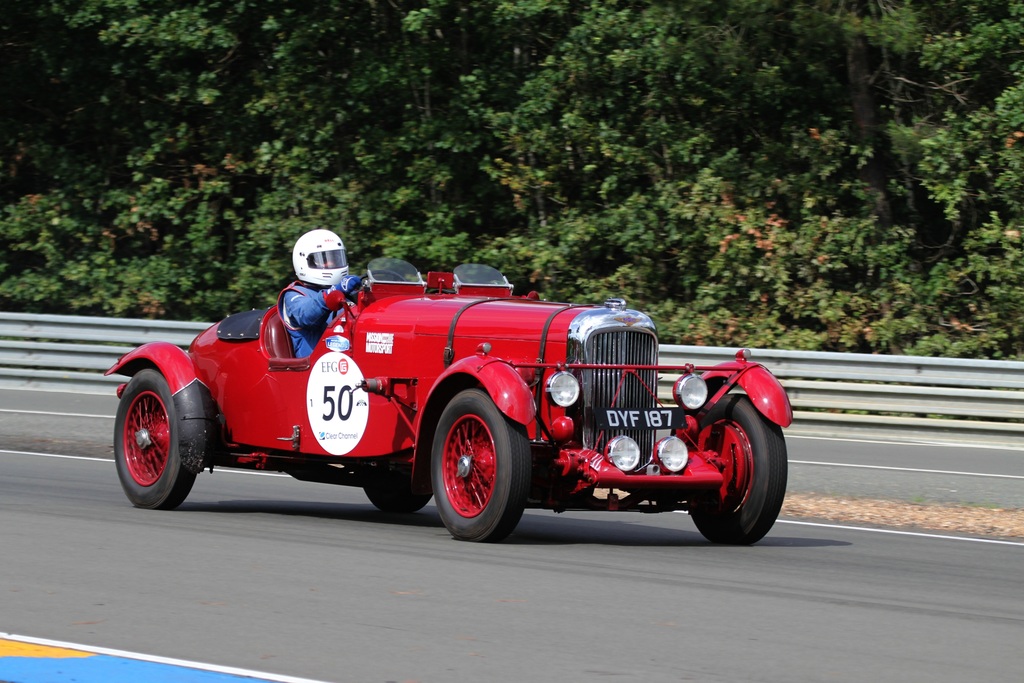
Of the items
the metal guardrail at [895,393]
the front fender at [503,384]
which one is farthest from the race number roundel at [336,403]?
the metal guardrail at [895,393]

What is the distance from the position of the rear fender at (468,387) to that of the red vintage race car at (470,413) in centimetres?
1

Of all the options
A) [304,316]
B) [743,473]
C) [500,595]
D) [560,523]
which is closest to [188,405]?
[304,316]

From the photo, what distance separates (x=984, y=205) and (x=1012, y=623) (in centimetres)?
1370

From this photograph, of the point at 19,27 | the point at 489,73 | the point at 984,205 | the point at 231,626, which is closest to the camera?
the point at 231,626

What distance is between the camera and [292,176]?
71.6 feet

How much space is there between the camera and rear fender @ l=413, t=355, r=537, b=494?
794cm

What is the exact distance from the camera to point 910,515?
34.9 ft

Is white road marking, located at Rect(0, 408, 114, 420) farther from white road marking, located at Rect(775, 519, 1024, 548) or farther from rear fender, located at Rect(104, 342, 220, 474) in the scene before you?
white road marking, located at Rect(775, 519, 1024, 548)

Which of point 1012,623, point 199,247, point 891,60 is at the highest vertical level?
point 891,60

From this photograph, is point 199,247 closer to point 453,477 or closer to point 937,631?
point 453,477

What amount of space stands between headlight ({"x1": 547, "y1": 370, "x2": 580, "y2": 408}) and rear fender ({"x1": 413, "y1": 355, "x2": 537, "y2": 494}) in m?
0.13

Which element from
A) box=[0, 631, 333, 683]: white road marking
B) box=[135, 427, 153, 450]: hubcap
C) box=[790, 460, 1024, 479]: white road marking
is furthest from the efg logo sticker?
box=[790, 460, 1024, 479]: white road marking

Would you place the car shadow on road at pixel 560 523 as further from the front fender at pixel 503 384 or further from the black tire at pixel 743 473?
the front fender at pixel 503 384

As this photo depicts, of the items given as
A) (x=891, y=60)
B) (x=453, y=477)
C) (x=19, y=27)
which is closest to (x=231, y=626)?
(x=453, y=477)
